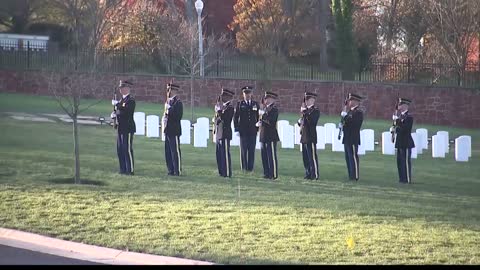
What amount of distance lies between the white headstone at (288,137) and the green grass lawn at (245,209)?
2.46m

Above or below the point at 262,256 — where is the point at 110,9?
above

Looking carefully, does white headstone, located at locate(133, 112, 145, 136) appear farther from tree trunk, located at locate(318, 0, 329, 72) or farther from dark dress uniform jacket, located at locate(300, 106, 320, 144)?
tree trunk, located at locate(318, 0, 329, 72)

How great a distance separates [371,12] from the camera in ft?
134

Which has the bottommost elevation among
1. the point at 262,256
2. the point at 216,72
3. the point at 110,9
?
the point at 262,256

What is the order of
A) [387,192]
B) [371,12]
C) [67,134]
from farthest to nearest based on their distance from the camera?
[371,12] → [67,134] → [387,192]

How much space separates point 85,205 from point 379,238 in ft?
14.7

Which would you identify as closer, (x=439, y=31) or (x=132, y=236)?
(x=132, y=236)

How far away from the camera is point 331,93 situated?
33594 mm

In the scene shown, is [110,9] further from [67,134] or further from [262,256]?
[262,256]

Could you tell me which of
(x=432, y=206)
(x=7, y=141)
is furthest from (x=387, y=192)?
(x=7, y=141)

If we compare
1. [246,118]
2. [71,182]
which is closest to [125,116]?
[71,182]

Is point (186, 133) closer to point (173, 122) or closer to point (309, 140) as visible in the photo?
point (173, 122)

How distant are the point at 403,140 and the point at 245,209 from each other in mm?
5144

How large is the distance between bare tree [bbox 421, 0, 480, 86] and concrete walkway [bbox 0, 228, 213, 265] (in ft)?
78.9
